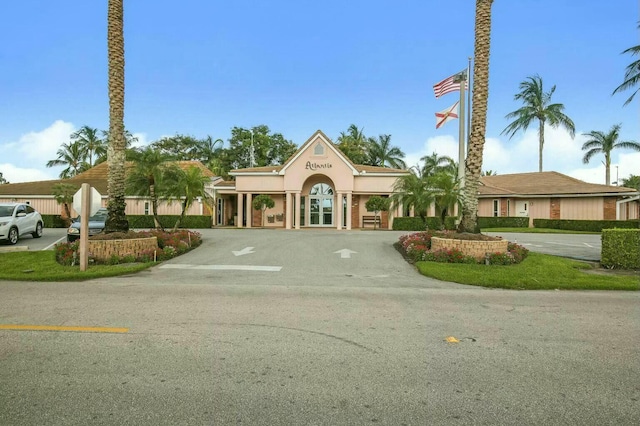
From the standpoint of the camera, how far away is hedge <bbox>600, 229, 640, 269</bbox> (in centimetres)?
1266

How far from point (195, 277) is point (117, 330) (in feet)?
17.8

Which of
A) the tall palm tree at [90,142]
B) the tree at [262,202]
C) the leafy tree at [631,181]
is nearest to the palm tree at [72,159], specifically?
the tall palm tree at [90,142]

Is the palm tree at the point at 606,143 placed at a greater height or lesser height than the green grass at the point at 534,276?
greater

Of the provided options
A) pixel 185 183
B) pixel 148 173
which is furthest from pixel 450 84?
pixel 148 173

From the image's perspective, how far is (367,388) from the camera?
13.0 feet

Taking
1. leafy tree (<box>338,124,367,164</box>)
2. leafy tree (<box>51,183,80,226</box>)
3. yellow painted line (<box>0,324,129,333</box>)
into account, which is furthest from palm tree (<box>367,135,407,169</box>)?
yellow painted line (<box>0,324,129,333</box>)

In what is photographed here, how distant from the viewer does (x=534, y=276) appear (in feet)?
36.0

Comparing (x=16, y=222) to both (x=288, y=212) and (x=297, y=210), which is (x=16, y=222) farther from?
(x=297, y=210)

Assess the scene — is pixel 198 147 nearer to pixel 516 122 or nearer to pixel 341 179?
pixel 341 179

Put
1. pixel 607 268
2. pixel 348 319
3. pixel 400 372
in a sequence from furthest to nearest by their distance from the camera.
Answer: pixel 607 268 < pixel 348 319 < pixel 400 372

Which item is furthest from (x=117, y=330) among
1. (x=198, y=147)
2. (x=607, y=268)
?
(x=198, y=147)

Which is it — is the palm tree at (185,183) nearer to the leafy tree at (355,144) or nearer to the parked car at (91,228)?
the parked car at (91,228)

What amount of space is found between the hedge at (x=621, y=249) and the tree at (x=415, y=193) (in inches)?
230

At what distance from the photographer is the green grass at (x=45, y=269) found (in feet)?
34.9
